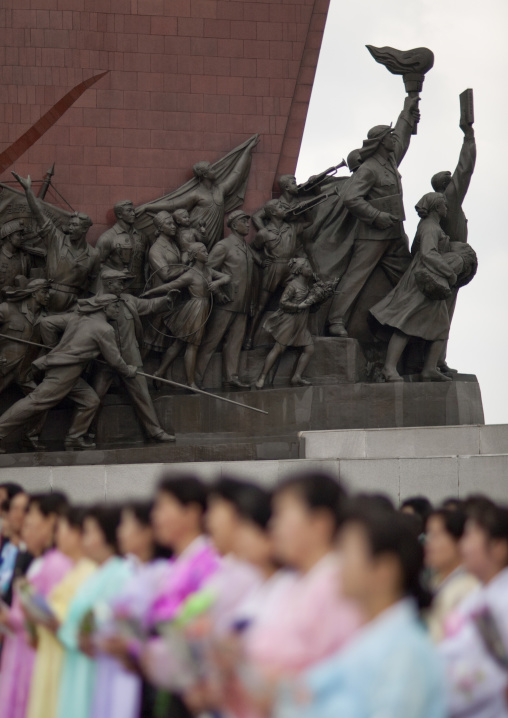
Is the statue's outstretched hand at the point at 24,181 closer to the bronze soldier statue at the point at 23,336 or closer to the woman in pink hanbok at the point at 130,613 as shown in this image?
the bronze soldier statue at the point at 23,336

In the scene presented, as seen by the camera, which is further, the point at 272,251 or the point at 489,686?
the point at 272,251

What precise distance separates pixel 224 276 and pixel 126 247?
0.93m

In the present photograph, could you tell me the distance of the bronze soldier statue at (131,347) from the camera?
10828mm

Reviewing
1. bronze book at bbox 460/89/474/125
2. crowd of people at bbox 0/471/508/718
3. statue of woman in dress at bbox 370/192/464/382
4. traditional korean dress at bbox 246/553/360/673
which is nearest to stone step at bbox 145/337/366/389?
statue of woman in dress at bbox 370/192/464/382

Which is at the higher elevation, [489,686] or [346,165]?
[346,165]

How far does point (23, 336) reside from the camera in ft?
35.6

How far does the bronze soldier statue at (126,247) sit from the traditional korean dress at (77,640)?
7718 mm

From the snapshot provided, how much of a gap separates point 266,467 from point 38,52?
5.02 m

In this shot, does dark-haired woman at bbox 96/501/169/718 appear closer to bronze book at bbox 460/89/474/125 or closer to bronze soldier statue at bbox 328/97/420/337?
bronze soldier statue at bbox 328/97/420/337

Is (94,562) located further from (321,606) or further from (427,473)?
(427,473)

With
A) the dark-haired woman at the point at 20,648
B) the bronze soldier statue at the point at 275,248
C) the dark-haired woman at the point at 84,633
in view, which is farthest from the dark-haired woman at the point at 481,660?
the bronze soldier statue at the point at 275,248

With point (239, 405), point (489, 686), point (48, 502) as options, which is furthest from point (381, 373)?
point (489, 686)

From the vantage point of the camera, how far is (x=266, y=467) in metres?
9.86

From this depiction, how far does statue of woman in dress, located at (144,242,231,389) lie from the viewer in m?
11.1
